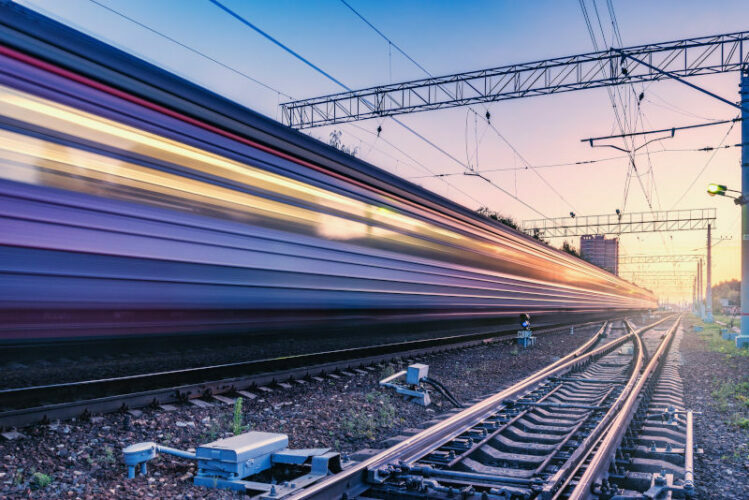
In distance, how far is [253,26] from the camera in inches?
310

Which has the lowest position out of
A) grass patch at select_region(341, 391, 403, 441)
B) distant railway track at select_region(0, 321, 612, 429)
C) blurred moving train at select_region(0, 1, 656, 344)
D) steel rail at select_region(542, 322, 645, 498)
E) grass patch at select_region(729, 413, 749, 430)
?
grass patch at select_region(341, 391, 403, 441)

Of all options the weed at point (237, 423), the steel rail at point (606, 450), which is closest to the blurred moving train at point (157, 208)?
the weed at point (237, 423)

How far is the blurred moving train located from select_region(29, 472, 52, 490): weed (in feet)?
3.92

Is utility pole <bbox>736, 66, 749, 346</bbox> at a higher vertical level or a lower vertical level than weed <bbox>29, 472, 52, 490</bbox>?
higher

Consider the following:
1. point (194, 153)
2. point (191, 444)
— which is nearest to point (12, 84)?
point (194, 153)

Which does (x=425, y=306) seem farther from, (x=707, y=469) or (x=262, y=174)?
(x=707, y=469)

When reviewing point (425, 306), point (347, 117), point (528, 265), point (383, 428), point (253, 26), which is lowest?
point (383, 428)

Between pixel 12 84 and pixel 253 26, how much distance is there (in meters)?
4.52

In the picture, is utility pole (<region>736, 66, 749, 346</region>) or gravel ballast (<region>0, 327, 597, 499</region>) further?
utility pole (<region>736, 66, 749, 346</region>)

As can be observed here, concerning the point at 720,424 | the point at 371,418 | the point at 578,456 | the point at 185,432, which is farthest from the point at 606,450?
the point at 185,432

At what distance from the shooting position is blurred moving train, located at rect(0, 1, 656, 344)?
3.98 metres

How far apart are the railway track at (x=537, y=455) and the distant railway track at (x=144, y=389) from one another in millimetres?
2174

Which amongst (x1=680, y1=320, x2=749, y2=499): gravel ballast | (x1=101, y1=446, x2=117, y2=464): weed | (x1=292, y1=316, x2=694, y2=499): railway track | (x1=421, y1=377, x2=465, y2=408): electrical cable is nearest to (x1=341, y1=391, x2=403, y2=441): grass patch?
(x1=421, y1=377, x2=465, y2=408): electrical cable

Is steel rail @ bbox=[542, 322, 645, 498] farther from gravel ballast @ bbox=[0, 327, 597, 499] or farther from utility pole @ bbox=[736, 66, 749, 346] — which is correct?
utility pole @ bbox=[736, 66, 749, 346]
